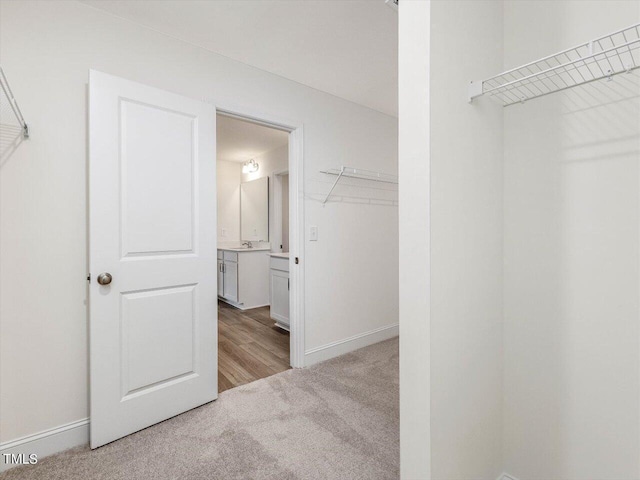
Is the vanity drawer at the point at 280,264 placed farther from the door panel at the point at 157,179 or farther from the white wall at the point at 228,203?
the white wall at the point at 228,203

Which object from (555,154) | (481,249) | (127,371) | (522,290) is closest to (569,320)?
(522,290)

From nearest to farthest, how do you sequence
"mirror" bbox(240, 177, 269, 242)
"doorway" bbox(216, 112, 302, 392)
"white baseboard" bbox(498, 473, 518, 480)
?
"white baseboard" bbox(498, 473, 518, 480), "doorway" bbox(216, 112, 302, 392), "mirror" bbox(240, 177, 269, 242)

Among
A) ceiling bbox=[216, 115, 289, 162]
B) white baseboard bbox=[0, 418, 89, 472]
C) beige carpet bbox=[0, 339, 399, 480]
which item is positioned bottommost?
beige carpet bbox=[0, 339, 399, 480]

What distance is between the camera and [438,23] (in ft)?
3.32

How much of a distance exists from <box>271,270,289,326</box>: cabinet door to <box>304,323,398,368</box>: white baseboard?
79 centimetres

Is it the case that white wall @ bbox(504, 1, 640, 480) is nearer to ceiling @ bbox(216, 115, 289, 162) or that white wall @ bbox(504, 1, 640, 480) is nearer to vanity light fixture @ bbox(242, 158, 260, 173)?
ceiling @ bbox(216, 115, 289, 162)

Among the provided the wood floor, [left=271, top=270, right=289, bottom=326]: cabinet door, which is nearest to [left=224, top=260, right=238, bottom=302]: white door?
the wood floor

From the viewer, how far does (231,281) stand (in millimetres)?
4766

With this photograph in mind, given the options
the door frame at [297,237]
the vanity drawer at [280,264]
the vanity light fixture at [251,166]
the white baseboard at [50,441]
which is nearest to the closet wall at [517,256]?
the door frame at [297,237]

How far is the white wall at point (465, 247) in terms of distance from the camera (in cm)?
101

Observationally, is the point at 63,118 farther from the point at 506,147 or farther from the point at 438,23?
the point at 506,147

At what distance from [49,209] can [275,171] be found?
11.1ft

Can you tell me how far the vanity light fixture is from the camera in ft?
17.2

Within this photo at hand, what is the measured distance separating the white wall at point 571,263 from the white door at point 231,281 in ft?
12.7
